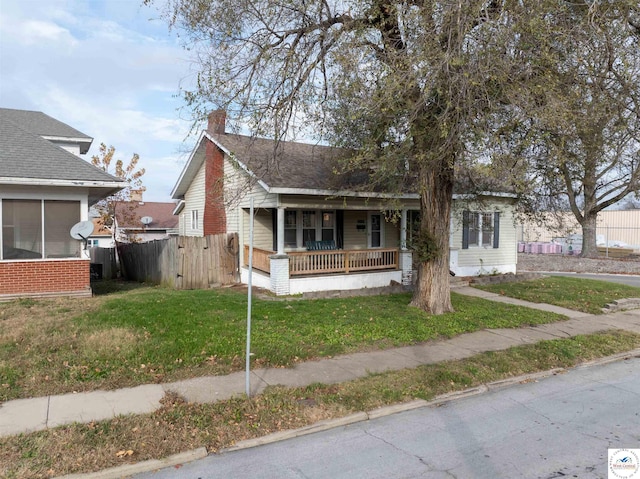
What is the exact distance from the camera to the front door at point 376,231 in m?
17.1

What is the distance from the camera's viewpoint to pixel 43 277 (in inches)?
446

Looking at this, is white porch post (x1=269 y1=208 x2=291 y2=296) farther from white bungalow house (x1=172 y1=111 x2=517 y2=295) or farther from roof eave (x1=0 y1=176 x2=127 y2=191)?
roof eave (x1=0 y1=176 x2=127 y2=191)

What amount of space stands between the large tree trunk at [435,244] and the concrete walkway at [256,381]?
4.88 feet

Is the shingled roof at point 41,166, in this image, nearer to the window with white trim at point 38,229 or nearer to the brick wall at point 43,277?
the window with white trim at point 38,229

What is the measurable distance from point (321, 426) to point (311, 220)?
Result: 37.2 ft

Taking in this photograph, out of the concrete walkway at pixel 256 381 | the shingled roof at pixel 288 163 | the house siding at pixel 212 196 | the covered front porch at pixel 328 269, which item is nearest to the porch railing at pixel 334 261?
the covered front porch at pixel 328 269

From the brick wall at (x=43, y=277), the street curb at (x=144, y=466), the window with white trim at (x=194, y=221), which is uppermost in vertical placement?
the window with white trim at (x=194, y=221)

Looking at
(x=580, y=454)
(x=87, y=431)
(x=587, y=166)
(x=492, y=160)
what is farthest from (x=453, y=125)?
(x=87, y=431)

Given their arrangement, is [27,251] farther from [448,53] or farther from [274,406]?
[448,53]

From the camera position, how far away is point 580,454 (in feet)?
13.7

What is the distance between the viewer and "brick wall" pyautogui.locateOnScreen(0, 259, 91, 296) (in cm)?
1094

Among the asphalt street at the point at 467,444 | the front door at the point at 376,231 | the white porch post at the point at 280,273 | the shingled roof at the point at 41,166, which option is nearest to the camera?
the asphalt street at the point at 467,444

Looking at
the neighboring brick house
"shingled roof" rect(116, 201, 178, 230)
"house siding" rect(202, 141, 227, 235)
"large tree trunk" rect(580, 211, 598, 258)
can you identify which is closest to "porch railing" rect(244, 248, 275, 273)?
"house siding" rect(202, 141, 227, 235)

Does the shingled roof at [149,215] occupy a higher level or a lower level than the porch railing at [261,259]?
higher
